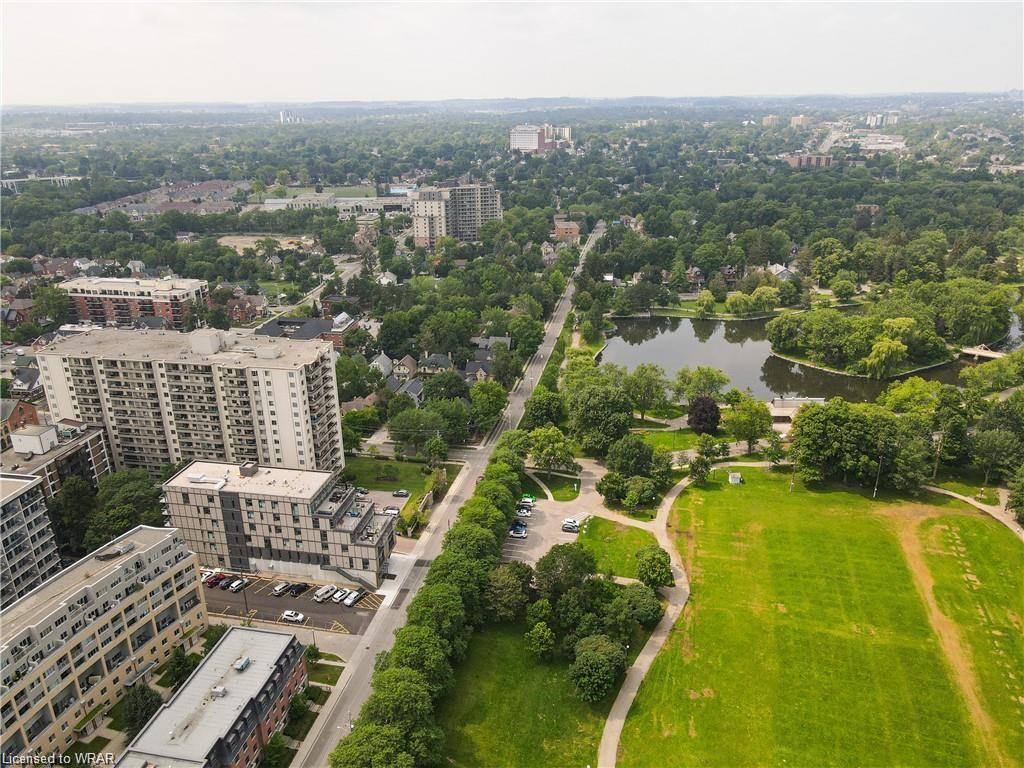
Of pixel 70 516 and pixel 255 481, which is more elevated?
pixel 255 481

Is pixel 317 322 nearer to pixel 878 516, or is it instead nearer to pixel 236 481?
pixel 236 481

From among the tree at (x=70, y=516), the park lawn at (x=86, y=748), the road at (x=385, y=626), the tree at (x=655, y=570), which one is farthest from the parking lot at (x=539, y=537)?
the tree at (x=70, y=516)

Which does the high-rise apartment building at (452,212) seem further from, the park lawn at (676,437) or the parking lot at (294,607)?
the parking lot at (294,607)

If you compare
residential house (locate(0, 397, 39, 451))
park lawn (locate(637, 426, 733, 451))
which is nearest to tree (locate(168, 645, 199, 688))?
residential house (locate(0, 397, 39, 451))

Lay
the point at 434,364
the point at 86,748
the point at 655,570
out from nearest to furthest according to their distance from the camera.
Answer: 1. the point at 86,748
2. the point at 655,570
3. the point at 434,364

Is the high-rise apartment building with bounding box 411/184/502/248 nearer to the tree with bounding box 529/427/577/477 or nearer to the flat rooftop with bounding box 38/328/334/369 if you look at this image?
the flat rooftop with bounding box 38/328/334/369

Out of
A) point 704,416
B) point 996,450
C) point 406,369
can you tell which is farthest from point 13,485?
point 996,450

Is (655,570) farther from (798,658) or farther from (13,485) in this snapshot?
(13,485)

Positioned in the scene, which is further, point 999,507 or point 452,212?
point 452,212
